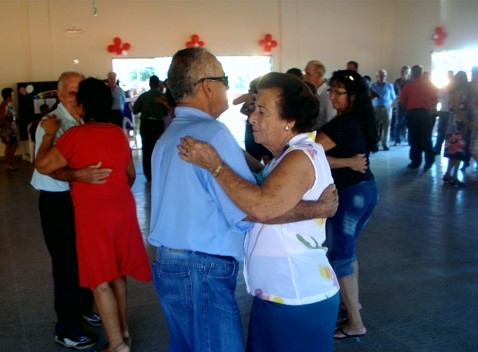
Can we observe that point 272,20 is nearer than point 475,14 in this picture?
No

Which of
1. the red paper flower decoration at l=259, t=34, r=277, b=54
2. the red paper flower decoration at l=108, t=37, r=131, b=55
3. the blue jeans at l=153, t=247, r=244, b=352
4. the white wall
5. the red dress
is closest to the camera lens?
the blue jeans at l=153, t=247, r=244, b=352

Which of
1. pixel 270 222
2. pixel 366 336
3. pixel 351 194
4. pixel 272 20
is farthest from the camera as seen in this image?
pixel 272 20

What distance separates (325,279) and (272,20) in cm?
1381

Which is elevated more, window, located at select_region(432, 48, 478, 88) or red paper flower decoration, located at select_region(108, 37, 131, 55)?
red paper flower decoration, located at select_region(108, 37, 131, 55)

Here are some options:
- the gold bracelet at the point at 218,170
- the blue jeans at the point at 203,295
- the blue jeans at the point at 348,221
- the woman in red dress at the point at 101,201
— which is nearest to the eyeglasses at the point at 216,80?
the gold bracelet at the point at 218,170

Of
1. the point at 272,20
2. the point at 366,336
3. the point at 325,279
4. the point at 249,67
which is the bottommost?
the point at 366,336

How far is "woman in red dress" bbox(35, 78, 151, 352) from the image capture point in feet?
9.06

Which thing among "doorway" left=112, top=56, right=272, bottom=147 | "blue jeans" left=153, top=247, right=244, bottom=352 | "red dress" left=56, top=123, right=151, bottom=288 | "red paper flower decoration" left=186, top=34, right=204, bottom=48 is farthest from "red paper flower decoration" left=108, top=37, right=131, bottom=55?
"blue jeans" left=153, top=247, right=244, bottom=352

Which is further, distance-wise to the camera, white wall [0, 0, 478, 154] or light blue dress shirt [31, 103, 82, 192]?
white wall [0, 0, 478, 154]

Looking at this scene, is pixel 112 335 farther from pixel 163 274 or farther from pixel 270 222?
pixel 270 222

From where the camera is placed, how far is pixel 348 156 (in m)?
2.95

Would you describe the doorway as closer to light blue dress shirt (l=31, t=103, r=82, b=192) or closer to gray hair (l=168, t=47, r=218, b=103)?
light blue dress shirt (l=31, t=103, r=82, b=192)

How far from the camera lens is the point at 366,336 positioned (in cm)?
323

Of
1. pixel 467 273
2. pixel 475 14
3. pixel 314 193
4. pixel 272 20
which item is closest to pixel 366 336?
pixel 467 273
